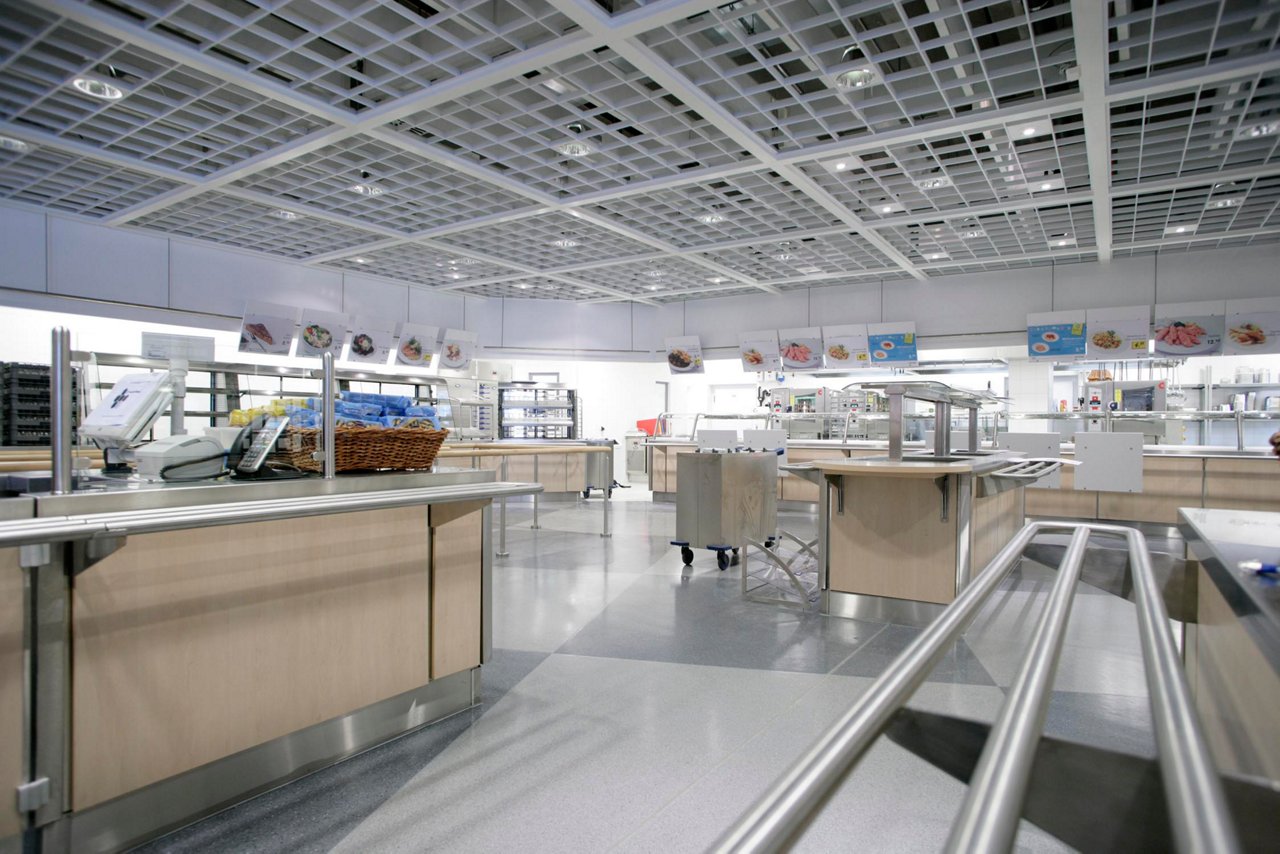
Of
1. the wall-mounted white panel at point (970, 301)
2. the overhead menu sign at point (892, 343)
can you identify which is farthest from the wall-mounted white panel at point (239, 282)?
the wall-mounted white panel at point (970, 301)

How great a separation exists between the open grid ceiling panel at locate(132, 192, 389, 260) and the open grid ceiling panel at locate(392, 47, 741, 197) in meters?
2.76

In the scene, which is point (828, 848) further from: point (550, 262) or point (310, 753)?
point (550, 262)

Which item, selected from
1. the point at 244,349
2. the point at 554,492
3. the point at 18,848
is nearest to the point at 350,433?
the point at 18,848

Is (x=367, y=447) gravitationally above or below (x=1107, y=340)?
below

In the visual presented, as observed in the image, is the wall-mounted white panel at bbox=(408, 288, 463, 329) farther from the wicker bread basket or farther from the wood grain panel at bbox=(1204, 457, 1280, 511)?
the wood grain panel at bbox=(1204, 457, 1280, 511)

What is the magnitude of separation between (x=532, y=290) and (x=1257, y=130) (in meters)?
8.94

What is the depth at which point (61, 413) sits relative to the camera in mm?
1845

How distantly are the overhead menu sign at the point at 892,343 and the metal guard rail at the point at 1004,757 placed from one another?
9787 mm

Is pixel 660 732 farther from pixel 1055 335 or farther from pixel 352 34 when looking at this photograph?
pixel 1055 335

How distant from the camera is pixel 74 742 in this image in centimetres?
180

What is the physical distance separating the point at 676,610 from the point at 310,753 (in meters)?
2.58

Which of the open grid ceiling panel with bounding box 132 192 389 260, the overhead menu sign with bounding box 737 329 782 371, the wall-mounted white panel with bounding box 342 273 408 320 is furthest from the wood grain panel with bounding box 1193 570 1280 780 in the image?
the wall-mounted white panel with bounding box 342 273 408 320

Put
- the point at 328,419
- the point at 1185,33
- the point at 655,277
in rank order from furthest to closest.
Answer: the point at 655,277, the point at 1185,33, the point at 328,419

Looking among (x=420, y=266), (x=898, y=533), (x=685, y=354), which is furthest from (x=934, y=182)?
(x=420, y=266)
